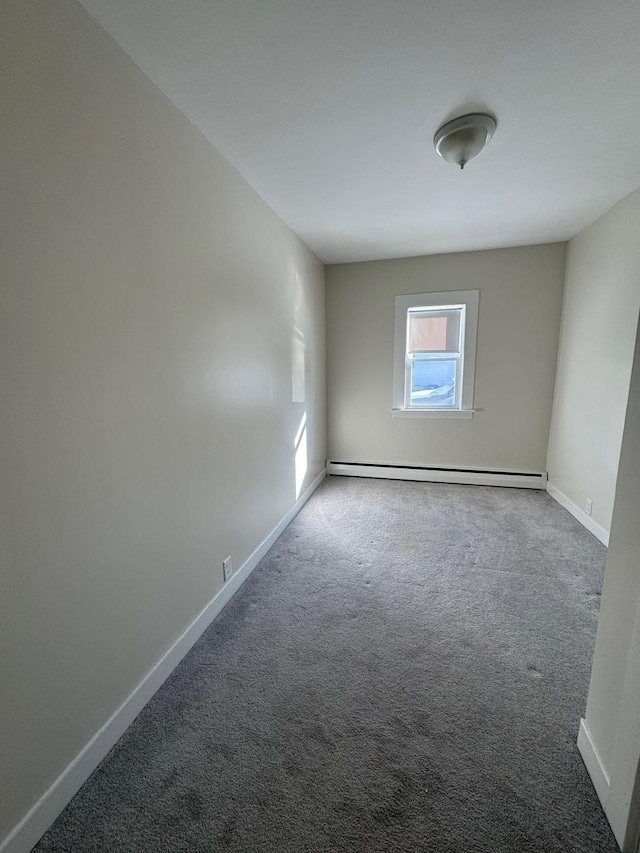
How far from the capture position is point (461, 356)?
3.70m

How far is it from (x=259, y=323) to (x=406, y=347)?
209 centimetres

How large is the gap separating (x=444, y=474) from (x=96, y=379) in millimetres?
3590

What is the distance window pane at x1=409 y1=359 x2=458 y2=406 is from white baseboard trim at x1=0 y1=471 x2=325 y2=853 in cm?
285

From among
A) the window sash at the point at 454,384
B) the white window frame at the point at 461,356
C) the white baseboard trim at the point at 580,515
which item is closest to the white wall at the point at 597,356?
the white baseboard trim at the point at 580,515

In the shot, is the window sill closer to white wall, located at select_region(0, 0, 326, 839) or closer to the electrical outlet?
white wall, located at select_region(0, 0, 326, 839)

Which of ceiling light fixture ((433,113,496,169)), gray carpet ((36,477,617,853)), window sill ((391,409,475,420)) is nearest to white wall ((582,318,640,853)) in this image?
gray carpet ((36,477,617,853))

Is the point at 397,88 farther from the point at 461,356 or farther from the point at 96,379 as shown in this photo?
the point at 461,356

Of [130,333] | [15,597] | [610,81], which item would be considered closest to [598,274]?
[610,81]

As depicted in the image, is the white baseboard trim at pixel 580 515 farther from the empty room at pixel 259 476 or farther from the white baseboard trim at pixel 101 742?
the white baseboard trim at pixel 101 742

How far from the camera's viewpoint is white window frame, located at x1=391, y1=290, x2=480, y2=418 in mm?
3586

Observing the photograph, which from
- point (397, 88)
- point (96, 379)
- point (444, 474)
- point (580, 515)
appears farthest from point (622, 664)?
point (444, 474)

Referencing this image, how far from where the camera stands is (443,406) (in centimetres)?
388

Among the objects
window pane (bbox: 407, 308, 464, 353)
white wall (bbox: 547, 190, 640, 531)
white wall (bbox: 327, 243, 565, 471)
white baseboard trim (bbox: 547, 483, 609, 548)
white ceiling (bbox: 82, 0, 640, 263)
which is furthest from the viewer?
window pane (bbox: 407, 308, 464, 353)

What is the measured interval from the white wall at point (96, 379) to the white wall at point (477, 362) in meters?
2.20
